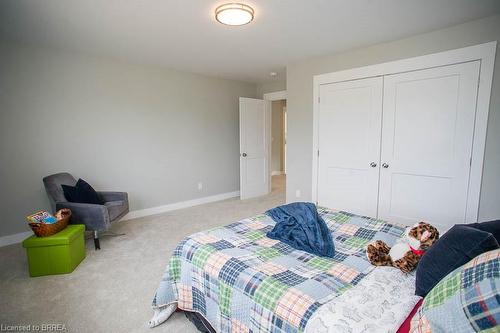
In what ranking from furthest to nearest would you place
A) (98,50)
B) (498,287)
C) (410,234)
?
(98,50)
(410,234)
(498,287)

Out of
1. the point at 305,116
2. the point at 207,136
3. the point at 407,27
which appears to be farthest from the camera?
the point at 207,136

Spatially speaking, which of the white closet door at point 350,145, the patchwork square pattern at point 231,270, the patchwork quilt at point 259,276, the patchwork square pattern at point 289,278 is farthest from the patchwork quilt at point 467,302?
the white closet door at point 350,145

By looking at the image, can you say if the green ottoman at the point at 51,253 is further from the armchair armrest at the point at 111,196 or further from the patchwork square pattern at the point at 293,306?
the patchwork square pattern at the point at 293,306

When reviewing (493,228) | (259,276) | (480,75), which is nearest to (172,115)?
(259,276)

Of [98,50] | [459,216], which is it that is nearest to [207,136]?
[98,50]

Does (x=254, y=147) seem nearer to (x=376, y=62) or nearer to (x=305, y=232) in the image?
(x=376, y=62)

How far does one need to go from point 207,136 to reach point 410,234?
401 cm

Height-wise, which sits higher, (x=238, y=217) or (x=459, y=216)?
(x=459, y=216)

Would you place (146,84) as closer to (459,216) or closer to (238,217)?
(238,217)

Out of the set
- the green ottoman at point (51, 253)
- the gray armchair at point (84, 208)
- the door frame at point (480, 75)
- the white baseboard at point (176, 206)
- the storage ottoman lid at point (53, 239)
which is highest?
the door frame at point (480, 75)

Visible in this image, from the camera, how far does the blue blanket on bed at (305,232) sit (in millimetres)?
1688

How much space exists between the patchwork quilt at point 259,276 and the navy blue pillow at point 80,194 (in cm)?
195

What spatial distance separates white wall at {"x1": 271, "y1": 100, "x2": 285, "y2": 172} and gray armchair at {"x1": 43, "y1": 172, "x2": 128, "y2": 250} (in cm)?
528

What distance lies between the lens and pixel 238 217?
13.4 ft
